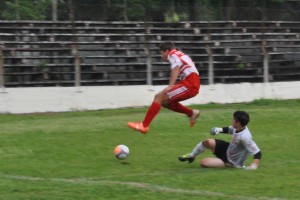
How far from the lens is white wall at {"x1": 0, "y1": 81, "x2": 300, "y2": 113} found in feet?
63.0

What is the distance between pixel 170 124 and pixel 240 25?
11366mm

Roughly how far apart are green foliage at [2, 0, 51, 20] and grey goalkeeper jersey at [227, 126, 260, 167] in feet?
49.2

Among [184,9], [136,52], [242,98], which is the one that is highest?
[184,9]

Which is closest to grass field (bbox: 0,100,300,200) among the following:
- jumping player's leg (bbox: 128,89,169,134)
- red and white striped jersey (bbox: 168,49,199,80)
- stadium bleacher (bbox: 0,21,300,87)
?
jumping player's leg (bbox: 128,89,169,134)

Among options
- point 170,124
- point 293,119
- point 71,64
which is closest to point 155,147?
point 170,124

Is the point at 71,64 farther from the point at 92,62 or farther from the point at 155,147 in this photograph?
the point at 155,147

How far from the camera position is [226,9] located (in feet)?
85.7

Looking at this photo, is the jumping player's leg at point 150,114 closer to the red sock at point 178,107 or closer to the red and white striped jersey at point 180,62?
the red sock at point 178,107

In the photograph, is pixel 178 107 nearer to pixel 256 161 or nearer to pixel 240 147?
pixel 240 147

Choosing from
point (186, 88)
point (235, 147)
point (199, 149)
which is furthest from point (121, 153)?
point (186, 88)

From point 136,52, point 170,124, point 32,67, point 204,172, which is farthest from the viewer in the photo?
point 136,52

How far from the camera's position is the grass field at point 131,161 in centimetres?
808

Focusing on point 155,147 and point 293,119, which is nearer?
point 155,147

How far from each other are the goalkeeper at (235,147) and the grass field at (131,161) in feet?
0.62
